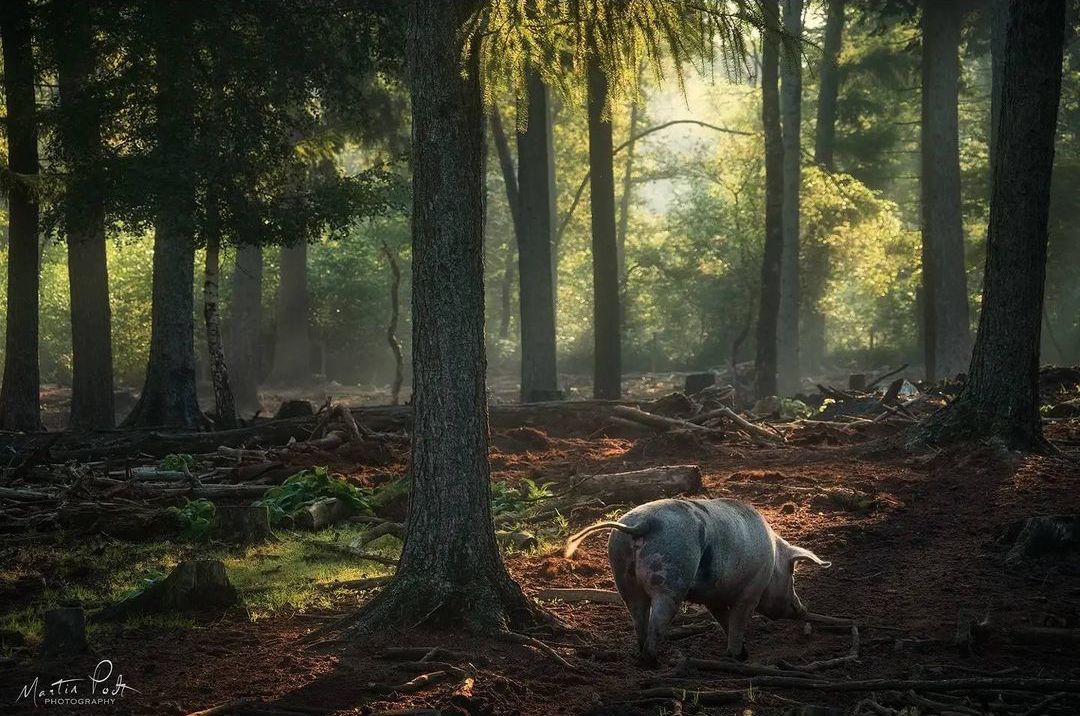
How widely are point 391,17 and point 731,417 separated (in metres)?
8.66

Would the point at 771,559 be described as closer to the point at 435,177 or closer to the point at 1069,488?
the point at 435,177

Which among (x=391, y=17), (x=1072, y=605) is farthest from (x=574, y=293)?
(x=1072, y=605)

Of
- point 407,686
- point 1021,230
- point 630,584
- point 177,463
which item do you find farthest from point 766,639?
point 177,463

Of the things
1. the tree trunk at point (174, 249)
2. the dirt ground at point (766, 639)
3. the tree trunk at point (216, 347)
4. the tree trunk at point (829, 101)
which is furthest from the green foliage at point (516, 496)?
the tree trunk at point (829, 101)

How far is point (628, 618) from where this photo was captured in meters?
8.24

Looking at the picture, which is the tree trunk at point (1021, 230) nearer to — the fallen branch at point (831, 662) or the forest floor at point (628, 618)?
the forest floor at point (628, 618)

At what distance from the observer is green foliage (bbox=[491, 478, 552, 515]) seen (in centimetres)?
1186

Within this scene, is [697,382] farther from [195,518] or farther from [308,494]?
[195,518]

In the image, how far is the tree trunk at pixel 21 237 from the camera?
742 inches

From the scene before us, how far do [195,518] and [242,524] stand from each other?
0.63 meters

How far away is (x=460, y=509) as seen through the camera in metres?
7.68

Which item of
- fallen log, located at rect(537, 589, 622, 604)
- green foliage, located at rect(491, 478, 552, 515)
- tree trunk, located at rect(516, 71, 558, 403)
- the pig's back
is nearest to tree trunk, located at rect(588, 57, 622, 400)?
tree trunk, located at rect(516, 71, 558, 403)

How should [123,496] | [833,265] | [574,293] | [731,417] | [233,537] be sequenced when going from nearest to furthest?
[233,537], [123,496], [731,417], [833,265], [574,293]

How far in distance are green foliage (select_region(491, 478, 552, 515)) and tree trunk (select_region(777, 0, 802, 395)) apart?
67.3 feet
